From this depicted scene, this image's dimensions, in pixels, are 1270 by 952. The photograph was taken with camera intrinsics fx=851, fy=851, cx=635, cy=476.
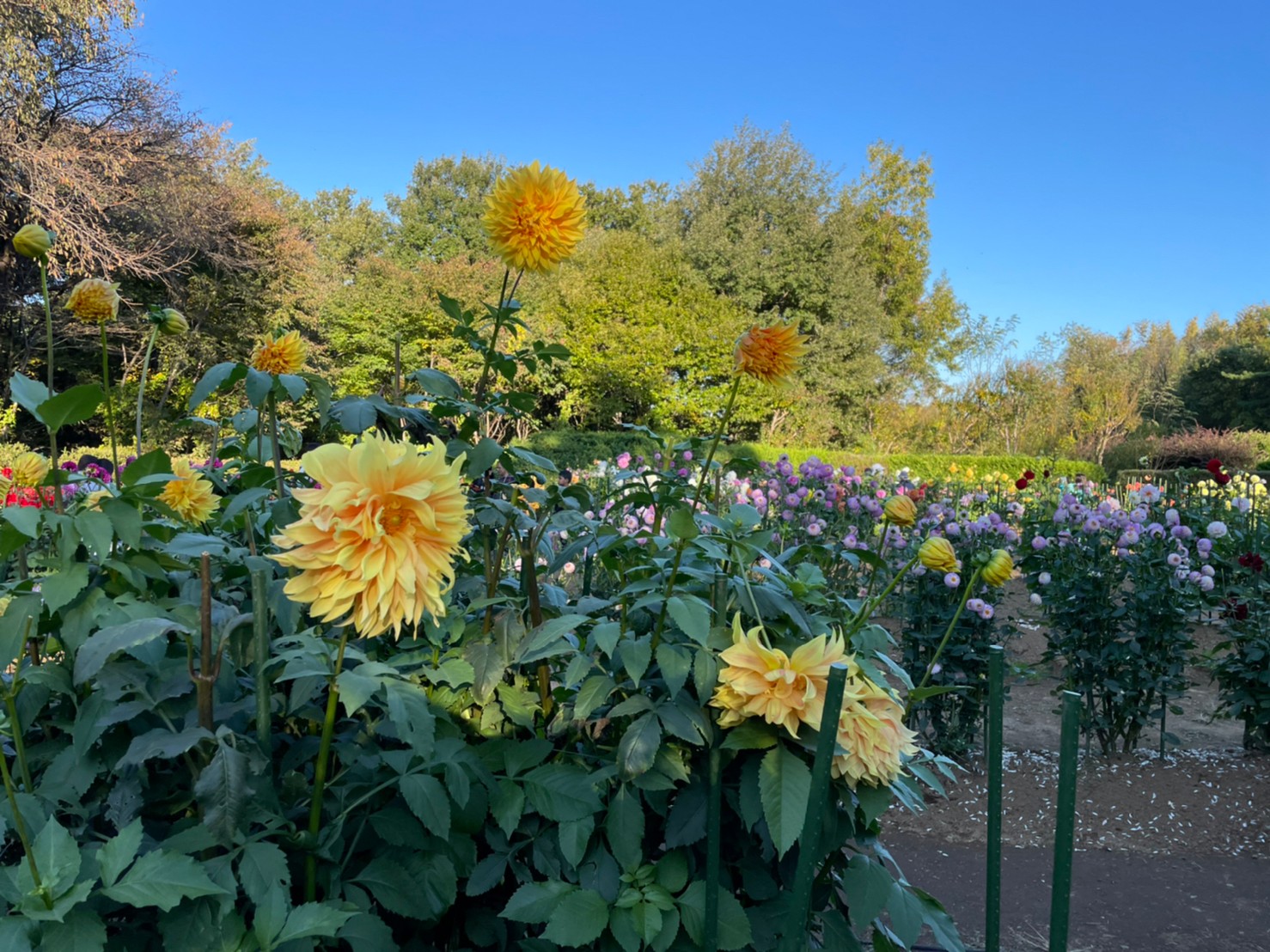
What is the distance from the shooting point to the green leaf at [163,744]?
749 millimetres

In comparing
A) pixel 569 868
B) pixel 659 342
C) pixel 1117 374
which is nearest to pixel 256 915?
pixel 569 868

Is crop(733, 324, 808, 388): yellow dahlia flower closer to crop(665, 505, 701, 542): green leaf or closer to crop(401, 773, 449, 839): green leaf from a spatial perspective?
crop(665, 505, 701, 542): green leaf

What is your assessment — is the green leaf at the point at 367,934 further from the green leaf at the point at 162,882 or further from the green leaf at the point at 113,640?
the green leaf at the point at 113,640

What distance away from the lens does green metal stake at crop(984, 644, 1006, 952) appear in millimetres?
829

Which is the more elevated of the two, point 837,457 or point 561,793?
point 837,457

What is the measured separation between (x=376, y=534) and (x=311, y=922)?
352 mm

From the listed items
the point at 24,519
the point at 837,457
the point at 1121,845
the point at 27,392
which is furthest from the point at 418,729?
the point at 837,457

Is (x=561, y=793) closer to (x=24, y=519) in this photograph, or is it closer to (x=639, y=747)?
(x=639, y=747)

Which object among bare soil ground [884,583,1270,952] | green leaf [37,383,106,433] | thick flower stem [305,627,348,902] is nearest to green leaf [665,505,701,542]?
thick flower stem [305,627,348,902]

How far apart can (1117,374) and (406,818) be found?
25566mm

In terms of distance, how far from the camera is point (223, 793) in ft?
2.46

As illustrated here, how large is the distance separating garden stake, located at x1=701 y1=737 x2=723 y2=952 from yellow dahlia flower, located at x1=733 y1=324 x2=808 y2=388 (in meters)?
0.56

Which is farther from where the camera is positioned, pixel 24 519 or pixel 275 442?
pixel 275 442

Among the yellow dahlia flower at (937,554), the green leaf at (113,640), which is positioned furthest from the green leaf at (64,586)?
the yellow dahlia flower at (937,554)
